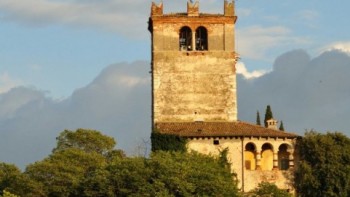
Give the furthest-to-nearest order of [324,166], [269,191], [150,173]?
[324,166]
[269,191]
[150,173]

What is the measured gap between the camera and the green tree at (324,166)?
212 ft

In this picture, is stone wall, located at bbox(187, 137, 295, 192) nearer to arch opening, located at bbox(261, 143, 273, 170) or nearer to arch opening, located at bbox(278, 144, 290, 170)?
arch opening, located at bbox(261, 143, 273, 170)

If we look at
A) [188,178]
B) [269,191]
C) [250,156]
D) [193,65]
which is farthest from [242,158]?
[188,178]

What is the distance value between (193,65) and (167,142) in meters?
6.96

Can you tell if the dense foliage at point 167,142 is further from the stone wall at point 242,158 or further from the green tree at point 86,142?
the green tree at point 86,142

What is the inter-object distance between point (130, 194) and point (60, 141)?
17.7 meters

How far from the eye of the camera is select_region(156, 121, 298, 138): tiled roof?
66.3 meters

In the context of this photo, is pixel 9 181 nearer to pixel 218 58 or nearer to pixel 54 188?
pixel 54 188

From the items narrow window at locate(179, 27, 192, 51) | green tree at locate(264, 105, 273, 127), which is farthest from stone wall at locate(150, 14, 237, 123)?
green tree at locate(264, 105, 273, 127)

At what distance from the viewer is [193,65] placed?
69.7 metres

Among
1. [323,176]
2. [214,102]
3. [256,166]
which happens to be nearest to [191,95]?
[214,102]

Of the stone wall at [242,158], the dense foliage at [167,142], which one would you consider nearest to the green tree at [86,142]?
the dense foliage at [167,142]

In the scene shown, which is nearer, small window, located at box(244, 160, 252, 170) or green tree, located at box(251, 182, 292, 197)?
green tree, located at box(251, 182, 292, 197)

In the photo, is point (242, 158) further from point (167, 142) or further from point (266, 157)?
point (167, 142)
